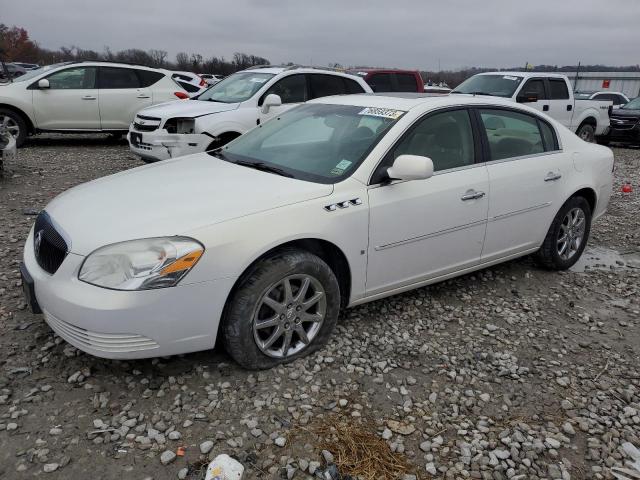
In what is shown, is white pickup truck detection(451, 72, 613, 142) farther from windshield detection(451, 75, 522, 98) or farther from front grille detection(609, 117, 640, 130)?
front grille detection(609, 117, 640, 130)

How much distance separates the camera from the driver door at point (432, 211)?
339cm

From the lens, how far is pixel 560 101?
39.7 feet

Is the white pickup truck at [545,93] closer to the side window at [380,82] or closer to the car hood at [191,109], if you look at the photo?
the side window at [380,82]

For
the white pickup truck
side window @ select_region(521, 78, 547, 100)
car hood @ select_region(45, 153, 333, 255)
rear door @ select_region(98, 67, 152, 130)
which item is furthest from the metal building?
car hood @ select_region(45, 153, 333, 255)

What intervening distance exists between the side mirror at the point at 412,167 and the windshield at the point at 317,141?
27 centimetres

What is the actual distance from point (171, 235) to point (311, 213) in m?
0.81

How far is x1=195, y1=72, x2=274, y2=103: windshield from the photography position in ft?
26.3

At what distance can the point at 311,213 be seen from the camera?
305 cm

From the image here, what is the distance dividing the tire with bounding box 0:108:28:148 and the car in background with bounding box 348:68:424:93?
6.34 meters

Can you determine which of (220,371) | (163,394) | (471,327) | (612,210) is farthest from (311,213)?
(612,210)

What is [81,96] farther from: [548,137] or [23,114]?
[548,137]

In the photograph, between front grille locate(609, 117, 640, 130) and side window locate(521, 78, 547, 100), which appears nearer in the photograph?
side window locate(521, 78, 547, 100)

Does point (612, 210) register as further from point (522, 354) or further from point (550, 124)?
point (522, 354)

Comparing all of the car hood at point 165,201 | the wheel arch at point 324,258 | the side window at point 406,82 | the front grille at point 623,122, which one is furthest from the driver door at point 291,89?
the front grille at point 623,122
